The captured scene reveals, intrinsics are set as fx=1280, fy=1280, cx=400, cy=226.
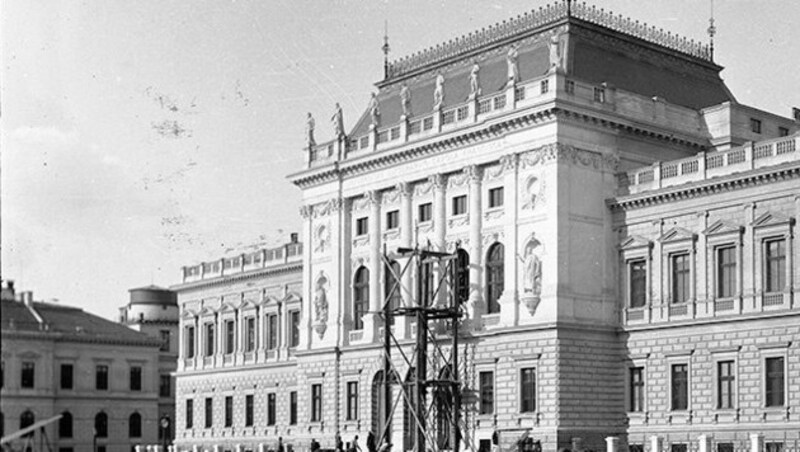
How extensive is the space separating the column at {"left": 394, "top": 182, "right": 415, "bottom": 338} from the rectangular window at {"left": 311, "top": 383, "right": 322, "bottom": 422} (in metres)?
7.05

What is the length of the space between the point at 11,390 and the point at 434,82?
4578 centimetres

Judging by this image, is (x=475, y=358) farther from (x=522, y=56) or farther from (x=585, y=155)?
(x=522, y=56)

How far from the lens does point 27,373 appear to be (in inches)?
538

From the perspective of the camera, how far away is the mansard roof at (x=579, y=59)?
5228 centimetres

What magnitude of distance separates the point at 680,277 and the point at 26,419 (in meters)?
35.6

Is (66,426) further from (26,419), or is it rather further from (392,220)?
(392,220)

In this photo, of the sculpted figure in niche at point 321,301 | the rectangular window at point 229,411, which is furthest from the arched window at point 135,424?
the sculpted figure in niche at point 321,301

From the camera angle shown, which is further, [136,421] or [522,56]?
Result: [136,421]

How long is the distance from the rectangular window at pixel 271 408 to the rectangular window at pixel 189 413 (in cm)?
839

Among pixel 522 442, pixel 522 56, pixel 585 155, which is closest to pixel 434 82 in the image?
pixel 522 56

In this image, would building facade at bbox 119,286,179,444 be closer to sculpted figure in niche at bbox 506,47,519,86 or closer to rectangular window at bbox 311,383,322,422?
rectangular window at bbox 311,383,322,422

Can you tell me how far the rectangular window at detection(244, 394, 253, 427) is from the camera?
231 ft

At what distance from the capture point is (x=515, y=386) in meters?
48.8

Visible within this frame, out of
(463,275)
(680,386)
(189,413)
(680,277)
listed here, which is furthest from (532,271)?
(189,413)
